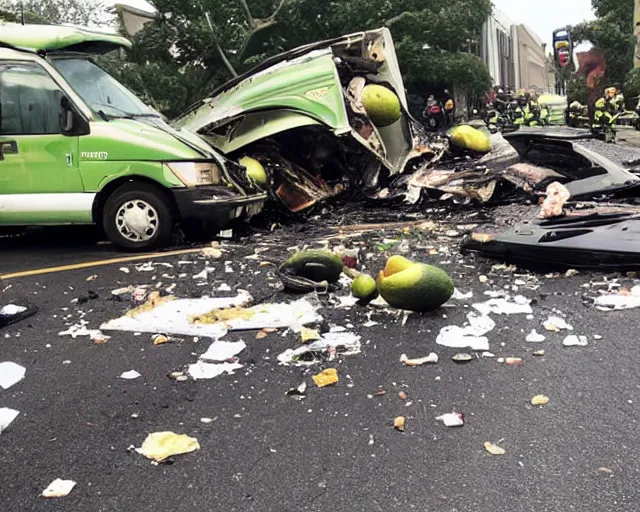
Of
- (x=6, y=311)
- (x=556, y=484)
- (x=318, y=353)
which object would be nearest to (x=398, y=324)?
(x=318, y=353)

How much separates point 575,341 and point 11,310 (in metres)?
3.58

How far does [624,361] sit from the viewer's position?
10.2 ft

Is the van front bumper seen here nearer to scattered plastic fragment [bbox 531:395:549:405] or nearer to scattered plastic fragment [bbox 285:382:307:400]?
scattered plastic fragment [bbox 285:382:307:400]

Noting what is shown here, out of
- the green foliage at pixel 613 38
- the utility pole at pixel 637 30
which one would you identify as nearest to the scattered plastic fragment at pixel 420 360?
the utility pole at pixel 637 30

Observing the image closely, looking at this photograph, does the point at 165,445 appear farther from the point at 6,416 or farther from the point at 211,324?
the point at 211,324

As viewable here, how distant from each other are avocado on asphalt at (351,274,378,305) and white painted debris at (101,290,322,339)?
30 cm

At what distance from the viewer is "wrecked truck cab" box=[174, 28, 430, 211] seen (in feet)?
25.9

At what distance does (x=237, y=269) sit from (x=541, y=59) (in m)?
53.9

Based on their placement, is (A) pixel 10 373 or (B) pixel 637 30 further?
(B) pixel 637 30

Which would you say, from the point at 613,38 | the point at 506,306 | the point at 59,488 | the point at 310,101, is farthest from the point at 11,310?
the point at 613,38

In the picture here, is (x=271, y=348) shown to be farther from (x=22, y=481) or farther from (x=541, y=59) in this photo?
(x=541, y=59)

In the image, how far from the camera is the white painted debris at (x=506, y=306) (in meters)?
3.95

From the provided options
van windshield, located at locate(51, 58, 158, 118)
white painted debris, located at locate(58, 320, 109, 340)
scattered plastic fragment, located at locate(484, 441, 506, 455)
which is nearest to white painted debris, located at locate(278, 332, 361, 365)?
scattered plastic fragment, located at locate(484, 441, 506, 455)

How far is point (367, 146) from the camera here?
26.9 ft
